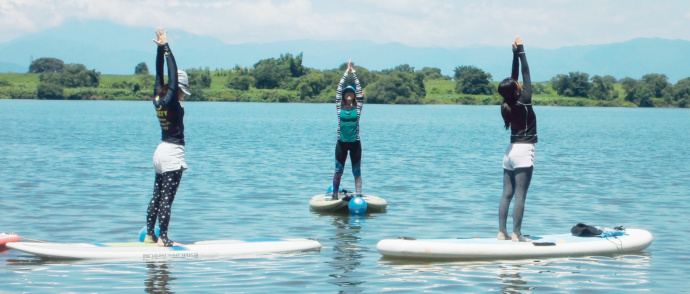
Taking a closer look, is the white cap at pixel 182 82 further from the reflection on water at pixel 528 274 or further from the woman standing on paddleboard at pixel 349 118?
the woman standing on paddleboard at pixel 349 118

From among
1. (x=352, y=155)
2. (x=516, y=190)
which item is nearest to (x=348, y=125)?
(x=352, y=155)

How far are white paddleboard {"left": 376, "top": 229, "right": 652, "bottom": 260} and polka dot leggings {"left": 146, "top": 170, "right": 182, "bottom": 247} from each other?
9.83 ft

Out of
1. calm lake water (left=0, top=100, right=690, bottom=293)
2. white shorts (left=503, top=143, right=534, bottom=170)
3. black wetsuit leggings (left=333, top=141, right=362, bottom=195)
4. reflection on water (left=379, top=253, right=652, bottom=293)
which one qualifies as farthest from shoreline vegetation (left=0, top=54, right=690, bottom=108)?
white shorts (left=503, top=143, right=534, bottom=170)

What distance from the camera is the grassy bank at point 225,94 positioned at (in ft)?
501

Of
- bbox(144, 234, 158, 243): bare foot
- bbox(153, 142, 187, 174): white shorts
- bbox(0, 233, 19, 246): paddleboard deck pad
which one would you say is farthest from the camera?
bbox(0, 233, 19, 246): paddleboard deck pad

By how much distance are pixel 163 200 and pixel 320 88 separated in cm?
14350

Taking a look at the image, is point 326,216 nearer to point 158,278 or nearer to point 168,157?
point 168,157

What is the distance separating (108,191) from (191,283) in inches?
429

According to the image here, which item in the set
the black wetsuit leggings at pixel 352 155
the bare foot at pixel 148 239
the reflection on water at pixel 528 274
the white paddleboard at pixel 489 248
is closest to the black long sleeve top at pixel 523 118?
the white paddleboard at pixel 489 248

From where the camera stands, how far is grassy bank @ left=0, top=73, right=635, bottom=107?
15275cm

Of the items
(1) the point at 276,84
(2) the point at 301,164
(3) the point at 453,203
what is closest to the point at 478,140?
(2) the point at 301,164

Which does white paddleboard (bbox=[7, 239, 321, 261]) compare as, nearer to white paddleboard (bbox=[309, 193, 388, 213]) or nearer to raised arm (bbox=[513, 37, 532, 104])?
raised arm (bbox=[513, 37, 532, 104])

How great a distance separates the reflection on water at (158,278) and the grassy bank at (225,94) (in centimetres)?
14150

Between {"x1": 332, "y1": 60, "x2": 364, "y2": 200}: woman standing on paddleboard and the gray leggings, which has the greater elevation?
{"x1": 332, "y1": 60, "x2": 364, "y2": 200}: woman standing on paddleboard
